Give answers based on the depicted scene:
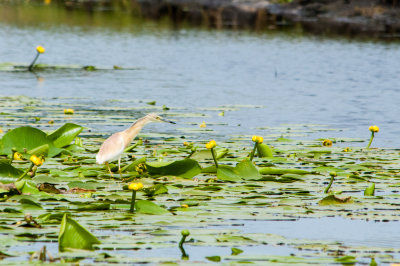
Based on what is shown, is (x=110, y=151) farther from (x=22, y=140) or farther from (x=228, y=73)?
(x=228, y=73)

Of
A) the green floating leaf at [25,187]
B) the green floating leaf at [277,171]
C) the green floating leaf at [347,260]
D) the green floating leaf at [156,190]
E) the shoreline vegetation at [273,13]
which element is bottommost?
the shoreline vegetation at [273,13]

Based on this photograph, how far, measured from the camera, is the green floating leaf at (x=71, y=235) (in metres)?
4.46

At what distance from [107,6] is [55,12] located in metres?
5.82

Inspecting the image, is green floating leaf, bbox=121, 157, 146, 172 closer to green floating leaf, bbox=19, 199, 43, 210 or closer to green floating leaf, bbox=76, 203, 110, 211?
green floating leaf, bbox=76, 203, 110, 211

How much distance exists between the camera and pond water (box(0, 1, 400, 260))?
9727 mm

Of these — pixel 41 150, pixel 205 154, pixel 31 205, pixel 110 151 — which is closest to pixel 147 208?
pixel 31 205

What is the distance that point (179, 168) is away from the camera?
6.54 metres

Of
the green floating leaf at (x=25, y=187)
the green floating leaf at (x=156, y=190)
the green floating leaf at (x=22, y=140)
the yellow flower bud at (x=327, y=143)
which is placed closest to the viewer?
the green floating leaf at (x=25, y=187)

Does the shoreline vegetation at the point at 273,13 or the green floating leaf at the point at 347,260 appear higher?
the green floating leaf at the point at 347,260

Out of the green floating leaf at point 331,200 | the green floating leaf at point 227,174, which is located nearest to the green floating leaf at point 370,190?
the green floating leaf at point 331,200

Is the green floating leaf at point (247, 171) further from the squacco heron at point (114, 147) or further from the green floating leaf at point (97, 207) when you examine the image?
the green floating leaf at point (97, 207)

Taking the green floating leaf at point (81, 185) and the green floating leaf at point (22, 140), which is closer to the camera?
the green floating leaf at point (81, 185)

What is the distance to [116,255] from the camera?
4.42 metres

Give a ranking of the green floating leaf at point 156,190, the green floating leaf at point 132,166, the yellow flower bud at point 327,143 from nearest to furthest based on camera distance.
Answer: the green floating leaf at point 156,190 < the green floating leaf at point 132,166 < the yellow flower bud at point 327,143
